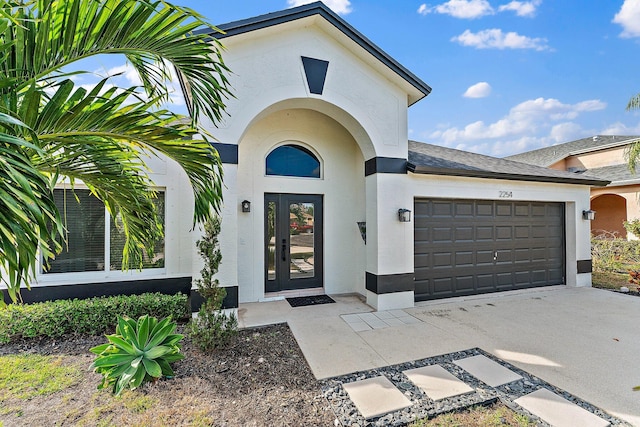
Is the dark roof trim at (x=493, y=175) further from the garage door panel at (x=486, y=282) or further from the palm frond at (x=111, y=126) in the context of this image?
the palm frond at (x=111, y=126)

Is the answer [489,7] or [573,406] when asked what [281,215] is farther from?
[489,7]

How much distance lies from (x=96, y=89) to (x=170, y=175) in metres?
3.92

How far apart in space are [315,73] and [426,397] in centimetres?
594

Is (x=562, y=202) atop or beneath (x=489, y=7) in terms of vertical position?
beneath

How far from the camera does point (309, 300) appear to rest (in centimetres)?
688

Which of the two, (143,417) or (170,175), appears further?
(170,175)

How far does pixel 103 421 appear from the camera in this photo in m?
2.85

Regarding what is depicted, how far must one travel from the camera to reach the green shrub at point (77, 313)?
470cm

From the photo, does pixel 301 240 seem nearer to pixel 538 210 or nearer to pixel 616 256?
pixel 538 210

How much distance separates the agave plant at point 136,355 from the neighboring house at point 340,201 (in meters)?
1.67

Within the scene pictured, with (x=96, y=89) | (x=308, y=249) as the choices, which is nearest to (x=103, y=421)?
(x=96, y=89)

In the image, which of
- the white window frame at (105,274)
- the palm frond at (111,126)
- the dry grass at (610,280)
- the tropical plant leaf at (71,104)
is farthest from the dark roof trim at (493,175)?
the white window frame at (105,274)

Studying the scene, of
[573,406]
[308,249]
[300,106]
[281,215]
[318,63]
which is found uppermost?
[318,63]

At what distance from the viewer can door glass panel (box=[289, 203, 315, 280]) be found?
A: 720cm
